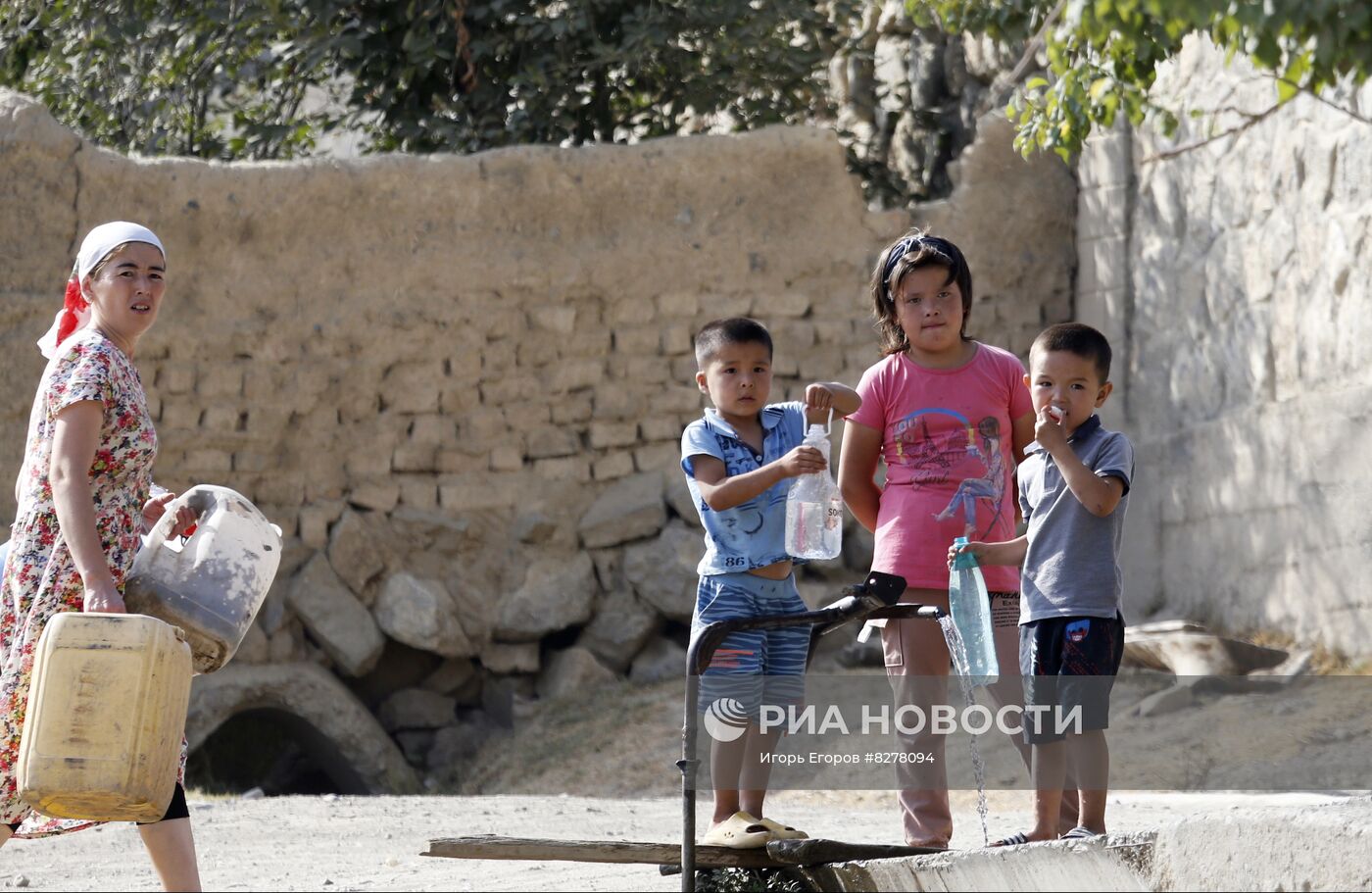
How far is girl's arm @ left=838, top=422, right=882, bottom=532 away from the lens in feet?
13.3

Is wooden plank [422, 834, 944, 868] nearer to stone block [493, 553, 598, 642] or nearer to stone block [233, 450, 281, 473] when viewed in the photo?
stone block [493, 553, 598, 642]

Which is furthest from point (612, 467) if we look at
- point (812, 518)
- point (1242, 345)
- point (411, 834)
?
point (812, 518)

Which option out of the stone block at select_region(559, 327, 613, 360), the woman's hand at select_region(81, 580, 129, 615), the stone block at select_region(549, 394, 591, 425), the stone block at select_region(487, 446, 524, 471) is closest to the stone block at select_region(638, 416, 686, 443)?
the stone block at select_region(549, 394, 591, 425)

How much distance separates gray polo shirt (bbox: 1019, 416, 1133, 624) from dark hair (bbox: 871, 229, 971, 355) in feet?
1.58

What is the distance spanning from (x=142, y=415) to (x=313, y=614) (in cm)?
417

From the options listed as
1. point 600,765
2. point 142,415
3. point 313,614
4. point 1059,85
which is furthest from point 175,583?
point 313,614

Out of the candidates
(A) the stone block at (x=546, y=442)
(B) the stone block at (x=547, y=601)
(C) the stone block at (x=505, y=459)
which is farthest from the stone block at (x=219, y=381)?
(B) the stone block at (x=547, y=601)

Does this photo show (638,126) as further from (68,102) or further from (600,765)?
(600,765)

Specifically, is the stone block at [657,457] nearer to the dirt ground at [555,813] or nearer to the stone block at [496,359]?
the stone block at [496,359]

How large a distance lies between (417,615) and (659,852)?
451 centimetres

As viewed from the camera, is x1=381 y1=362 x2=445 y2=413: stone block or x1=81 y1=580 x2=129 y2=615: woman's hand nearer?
x1=81 y1=580 x2=129 y2=615: woman's hand

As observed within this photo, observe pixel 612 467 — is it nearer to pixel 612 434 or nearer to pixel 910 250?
pixel 612 434

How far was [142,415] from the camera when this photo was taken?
3664mm

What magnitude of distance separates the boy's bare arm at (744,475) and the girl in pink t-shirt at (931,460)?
13.3 inches
